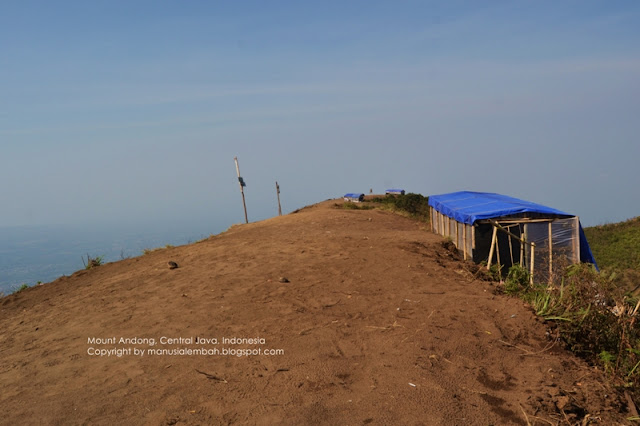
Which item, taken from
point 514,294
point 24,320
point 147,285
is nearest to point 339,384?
point 514,294

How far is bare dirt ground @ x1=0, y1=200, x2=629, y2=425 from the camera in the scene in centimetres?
496

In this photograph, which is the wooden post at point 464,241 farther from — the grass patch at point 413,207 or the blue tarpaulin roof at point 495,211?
the grass patch at point 413,207

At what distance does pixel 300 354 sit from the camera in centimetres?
614

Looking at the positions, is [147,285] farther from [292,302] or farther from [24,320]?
[292,302]

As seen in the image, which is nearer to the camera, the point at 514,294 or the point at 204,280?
the point at 514,294

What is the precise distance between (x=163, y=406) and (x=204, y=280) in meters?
4.82

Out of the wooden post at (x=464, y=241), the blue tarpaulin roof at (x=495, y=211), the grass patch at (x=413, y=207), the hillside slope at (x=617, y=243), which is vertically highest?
the blue tarpaulin roof at (x=495, y=211)

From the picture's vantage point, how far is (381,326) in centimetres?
698

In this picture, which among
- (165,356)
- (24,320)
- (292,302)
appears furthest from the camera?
(24,320)

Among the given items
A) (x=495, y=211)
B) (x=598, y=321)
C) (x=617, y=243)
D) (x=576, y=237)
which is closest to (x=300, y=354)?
(x=598, y=321)

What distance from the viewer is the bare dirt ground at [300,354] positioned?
4.96m

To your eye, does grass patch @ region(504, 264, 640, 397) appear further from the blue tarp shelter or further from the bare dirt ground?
the blue tarp shelter

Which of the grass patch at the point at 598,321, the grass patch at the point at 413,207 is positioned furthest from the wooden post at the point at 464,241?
the grass patch at the point at 413,207

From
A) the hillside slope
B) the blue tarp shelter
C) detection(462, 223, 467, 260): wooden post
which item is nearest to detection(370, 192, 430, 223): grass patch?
the hillside slope
